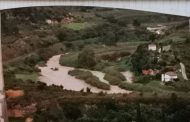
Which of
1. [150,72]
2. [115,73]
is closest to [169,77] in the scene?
[150,72]

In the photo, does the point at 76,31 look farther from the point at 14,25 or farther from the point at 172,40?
the point at 172,40

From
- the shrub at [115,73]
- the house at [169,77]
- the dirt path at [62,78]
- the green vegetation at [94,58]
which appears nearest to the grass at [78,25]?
the green vegetation at [94,58]

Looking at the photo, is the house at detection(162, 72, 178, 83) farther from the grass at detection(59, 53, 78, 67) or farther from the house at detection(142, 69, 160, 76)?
the grass at detection(59, 53, 78, 67)

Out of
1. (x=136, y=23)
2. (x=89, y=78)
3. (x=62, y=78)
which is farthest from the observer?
(x=136, y=23)

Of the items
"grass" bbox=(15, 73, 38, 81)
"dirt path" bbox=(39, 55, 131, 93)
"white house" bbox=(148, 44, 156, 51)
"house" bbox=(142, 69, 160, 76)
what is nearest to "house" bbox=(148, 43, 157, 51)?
"white house" bbox=(148, 44, 156, 51)

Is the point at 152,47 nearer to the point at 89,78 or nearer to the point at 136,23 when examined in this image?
the point at 136,23

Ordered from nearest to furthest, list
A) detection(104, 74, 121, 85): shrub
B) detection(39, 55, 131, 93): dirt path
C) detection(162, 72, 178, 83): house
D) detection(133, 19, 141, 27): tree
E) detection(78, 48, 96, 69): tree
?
detection(162, 72, 178, 83): house
detection(104, 74, 121, 85): shrub
detection(39, 55, 131, 93): dirt path
detection(78, 48, 96, 69): tree
detection(133, 19, 141, 27): tree
